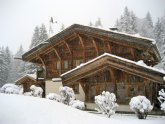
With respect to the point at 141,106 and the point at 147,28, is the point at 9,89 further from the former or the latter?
the point at 147,28

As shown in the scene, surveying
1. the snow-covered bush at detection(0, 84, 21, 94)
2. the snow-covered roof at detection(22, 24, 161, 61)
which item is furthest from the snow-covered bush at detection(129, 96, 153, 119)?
the snow-covered bush at detection(0, 84, 21, 94)

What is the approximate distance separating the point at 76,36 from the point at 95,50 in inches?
86.3

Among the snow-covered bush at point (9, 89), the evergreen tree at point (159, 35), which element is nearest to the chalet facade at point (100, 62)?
the snow-covered bush at point (9, 89)

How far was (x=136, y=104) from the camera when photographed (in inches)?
619

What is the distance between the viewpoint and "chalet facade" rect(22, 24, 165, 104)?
18.8m

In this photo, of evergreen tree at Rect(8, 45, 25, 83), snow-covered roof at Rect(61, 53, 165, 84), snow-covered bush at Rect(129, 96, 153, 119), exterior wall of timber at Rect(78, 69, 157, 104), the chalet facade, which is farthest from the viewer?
evergreen tree at Rect(8, 45, 25, 83)

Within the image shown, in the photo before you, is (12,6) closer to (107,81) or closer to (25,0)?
(25,0)

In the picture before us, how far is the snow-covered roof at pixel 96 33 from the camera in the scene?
2039 cm

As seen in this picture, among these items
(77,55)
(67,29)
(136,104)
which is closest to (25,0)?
(67,29)

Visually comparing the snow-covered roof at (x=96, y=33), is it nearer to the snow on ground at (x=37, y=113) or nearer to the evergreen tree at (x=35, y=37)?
the snow on ground at (x=37, y=113)

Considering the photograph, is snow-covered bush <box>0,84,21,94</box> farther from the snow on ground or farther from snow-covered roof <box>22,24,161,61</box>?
the snow on ground

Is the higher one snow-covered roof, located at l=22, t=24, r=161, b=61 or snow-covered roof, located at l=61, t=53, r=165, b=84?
snow-covered roof, located at l=22, t=24, r=161, b=61

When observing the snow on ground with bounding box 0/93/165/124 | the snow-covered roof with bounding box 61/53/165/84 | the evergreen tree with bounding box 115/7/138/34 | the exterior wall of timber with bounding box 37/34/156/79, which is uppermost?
the evergreen tree with bounding box 115/7/138/34

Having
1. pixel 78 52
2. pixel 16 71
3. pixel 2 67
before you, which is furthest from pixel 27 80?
pixel 16 71
